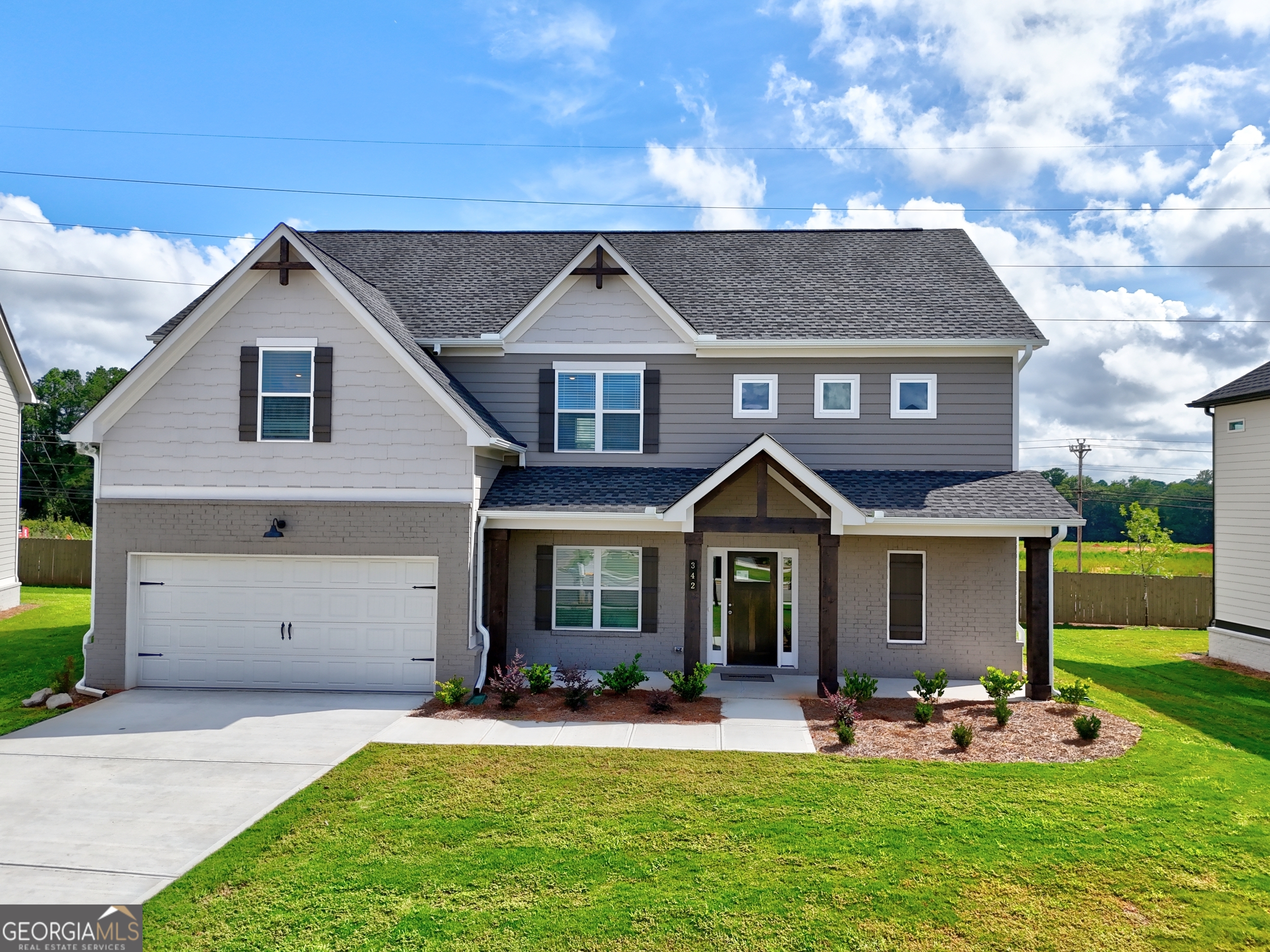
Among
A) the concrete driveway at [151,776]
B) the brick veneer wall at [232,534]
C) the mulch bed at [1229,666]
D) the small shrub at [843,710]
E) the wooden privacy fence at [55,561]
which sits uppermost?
the brick veneer wall at [232,534]

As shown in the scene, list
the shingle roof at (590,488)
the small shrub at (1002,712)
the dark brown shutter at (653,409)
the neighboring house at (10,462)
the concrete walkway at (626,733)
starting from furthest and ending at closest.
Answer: the neighboring house at (10,462)
the dark brown shutter at (653,409)
the shingle roof at (590,488)
the small shrub at (1002,712)
the concrete walkway at (626,733)

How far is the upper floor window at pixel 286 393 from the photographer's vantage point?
11938 mm

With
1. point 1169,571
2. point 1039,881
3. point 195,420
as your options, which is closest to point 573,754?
point 1039,881

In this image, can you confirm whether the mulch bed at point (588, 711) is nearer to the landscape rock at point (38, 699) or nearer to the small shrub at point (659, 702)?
the small shrub at point (659, 702)

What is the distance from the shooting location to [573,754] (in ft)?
29.1

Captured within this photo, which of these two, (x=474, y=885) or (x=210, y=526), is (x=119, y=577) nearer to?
(x=210, y=526)

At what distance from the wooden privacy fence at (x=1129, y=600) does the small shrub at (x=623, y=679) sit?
44.8 ft

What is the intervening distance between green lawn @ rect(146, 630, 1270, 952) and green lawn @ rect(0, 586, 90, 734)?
19.9 feet

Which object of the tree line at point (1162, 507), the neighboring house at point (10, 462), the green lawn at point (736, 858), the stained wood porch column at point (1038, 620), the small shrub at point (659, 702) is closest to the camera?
the green lawn at point (736, 858)

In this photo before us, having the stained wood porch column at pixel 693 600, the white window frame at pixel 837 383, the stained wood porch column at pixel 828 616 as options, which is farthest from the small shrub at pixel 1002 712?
the white window frame at pixel 837 383

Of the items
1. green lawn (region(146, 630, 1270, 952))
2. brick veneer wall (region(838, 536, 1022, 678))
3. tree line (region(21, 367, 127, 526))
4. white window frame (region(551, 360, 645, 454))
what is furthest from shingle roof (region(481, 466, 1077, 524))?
tree line (region(21, 367, 127, 526))

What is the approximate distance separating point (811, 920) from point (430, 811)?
3750 millimetres

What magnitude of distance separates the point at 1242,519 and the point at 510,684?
16.0 meters

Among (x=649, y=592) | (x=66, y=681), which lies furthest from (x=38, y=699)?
(x=649, y=592)
